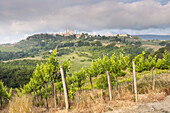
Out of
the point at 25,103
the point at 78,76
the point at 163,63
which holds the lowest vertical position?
the point at 78,76

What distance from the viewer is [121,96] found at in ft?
22.0

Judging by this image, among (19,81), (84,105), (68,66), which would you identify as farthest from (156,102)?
(19,81)

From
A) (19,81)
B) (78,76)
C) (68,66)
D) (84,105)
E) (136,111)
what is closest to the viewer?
(136,111)

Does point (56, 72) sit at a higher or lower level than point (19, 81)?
higher

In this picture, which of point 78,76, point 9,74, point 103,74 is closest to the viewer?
point 103,74

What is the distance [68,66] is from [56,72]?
0.86 meters

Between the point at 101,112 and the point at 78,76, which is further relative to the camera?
the point at 78,76

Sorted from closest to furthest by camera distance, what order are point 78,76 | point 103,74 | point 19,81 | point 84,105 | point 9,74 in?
point 84,105
point 103,74
point 78,76
point 19,81
point 9,74

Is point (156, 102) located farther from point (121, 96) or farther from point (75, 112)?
point (75, 112)

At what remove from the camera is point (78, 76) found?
21.5 m

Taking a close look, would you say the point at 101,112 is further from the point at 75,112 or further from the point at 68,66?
the point at 68,66

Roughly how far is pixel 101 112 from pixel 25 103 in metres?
3.01

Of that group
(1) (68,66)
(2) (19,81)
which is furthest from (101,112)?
(2) (19,81)

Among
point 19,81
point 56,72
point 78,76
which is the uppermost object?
point 56,72
